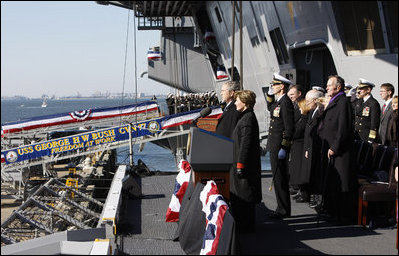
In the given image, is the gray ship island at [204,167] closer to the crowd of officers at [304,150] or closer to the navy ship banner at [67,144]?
the navy ship banner at [67,144]

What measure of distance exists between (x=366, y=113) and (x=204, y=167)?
15.4 ft

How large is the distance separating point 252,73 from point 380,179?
71.0 feet

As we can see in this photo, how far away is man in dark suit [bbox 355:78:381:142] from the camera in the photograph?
9.51 m

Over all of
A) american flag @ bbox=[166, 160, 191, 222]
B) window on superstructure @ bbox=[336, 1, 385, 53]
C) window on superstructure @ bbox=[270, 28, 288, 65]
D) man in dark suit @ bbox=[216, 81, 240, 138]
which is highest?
window on superstructure @ bbox=[270, 28, 288, 65]

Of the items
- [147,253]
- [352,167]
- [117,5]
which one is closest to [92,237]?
[147,253]

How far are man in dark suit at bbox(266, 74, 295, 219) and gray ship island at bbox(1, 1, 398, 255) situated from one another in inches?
10.3

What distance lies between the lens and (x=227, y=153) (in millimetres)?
6023

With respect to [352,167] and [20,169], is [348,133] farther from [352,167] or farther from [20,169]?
[20,169]

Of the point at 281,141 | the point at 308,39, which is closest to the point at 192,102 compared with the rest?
the point at 308,39

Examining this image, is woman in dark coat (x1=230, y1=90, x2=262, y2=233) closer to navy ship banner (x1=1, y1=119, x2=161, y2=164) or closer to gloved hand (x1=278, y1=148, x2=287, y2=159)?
gloved hand (x1=278, y1=148, x2=287, y2=159)

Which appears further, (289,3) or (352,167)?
(289,3)

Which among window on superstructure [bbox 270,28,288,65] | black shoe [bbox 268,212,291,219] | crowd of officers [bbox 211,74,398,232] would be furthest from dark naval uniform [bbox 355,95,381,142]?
window on superstructure [bbox 270,28,288,65]

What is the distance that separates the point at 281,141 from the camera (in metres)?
7.41

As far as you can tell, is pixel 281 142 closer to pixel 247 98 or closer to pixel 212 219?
pixel 247 98
